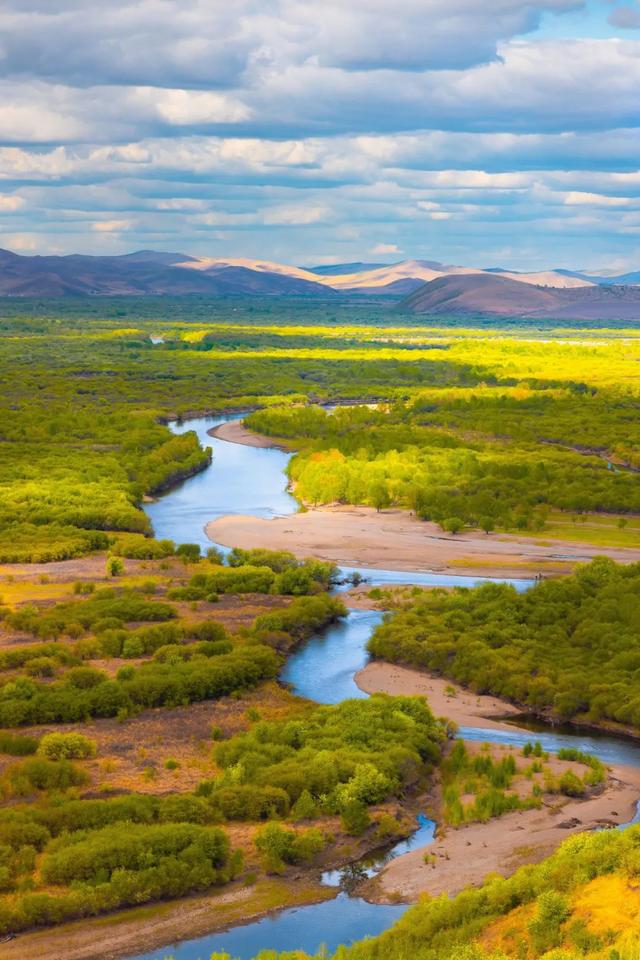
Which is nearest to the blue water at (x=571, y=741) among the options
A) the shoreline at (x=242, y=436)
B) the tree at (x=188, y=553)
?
A: the tree at (x=188, y=553)

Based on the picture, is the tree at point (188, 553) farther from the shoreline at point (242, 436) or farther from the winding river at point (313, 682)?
the shoreline at point (242, 436)

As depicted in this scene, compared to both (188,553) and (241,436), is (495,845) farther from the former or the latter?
(241,436)

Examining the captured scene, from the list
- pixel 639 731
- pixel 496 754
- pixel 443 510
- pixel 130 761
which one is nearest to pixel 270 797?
pixel 130 761

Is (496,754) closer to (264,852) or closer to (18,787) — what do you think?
(264,852)

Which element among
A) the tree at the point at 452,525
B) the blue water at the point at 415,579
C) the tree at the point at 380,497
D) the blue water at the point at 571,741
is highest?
the tree at the point at 380,497

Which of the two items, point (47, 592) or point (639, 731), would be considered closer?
point (639, 731)

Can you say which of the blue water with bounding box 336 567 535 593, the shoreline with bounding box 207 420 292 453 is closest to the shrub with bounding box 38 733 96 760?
the blue water with bounding box 336 567 535 593

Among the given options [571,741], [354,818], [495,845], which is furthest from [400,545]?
[495,845]
